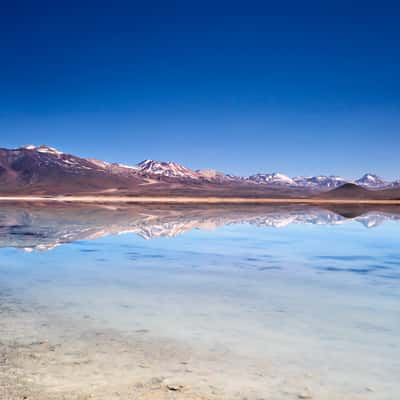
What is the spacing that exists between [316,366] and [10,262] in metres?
8.78

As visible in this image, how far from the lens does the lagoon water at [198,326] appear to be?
453cm

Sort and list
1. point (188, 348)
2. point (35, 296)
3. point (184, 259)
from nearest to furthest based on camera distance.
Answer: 1. point (188, 348)
2. point (35, 296)
3. point (184, 259)

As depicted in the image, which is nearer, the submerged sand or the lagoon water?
the submerged sand

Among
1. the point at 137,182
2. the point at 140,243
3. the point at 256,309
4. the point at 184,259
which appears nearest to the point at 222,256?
the point at 184,259

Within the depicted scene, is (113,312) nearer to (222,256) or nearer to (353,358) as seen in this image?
(353,358)

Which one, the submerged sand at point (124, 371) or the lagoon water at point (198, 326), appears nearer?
the submerged sand at point (124, 371)

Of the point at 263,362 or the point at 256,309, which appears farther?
the point at 256,309

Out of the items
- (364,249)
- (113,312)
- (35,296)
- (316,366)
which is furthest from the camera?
(364,249)

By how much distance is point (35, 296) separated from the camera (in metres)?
7.98

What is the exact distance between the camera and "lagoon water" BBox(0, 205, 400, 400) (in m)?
4.53

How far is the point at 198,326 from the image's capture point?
20.9ft

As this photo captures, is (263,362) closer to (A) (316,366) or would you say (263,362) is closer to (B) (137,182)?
(A) (316,366)

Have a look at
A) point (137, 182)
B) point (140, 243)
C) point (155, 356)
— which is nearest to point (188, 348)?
point (155, 356)

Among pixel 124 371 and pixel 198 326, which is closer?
pixel 124 371
